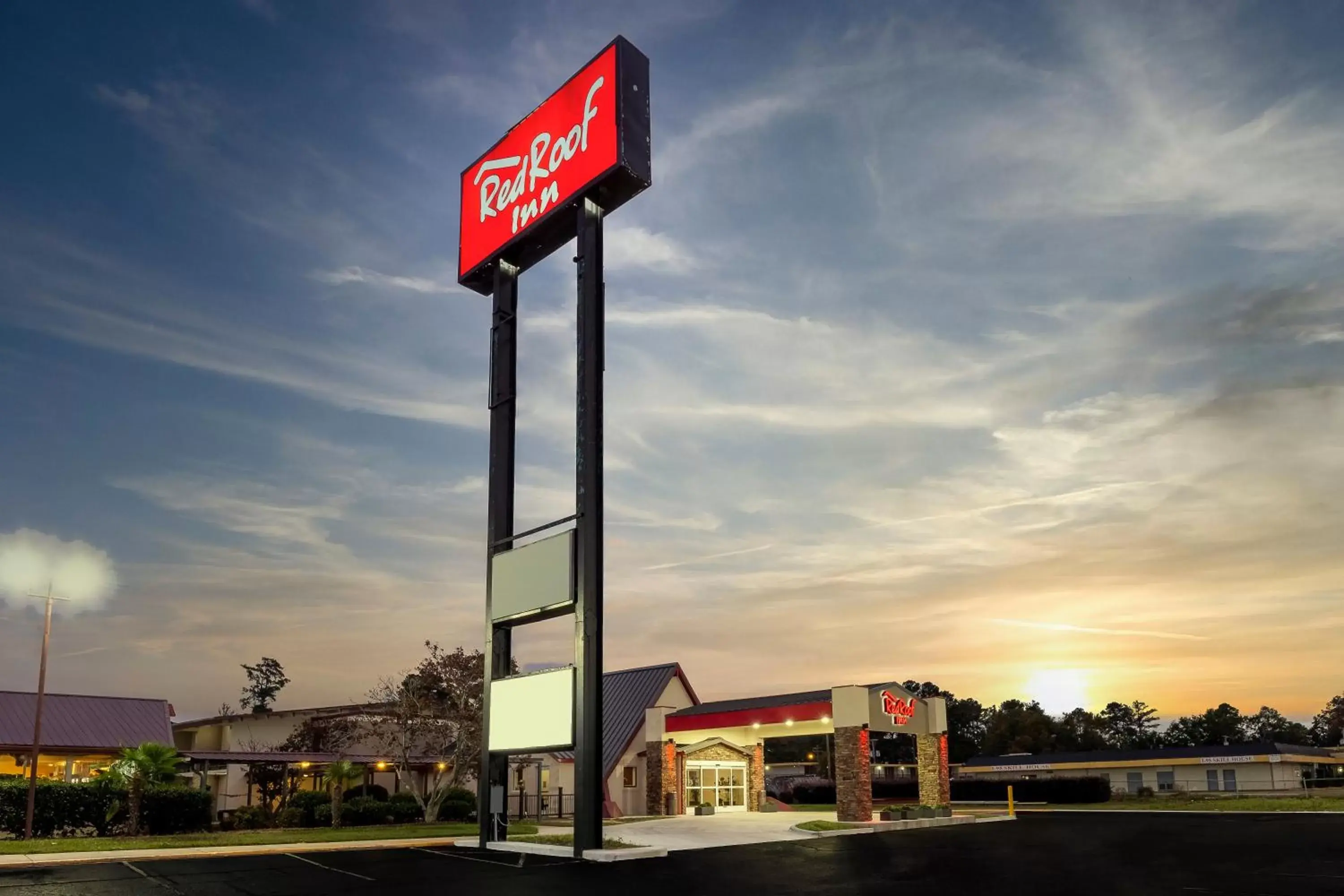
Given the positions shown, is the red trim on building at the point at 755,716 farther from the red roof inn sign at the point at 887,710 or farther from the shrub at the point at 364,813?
the shrub at the point at 364,813

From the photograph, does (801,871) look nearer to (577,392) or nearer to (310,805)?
(577,392)

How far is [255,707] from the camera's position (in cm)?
10212

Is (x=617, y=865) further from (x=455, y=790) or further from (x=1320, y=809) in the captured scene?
(x=1320, y=809)

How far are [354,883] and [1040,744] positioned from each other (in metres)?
99.1

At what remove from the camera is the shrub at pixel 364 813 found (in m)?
33.7

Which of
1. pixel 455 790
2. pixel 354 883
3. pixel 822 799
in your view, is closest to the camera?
pixel 354 883

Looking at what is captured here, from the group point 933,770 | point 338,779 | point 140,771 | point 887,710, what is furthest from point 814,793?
point 140,771

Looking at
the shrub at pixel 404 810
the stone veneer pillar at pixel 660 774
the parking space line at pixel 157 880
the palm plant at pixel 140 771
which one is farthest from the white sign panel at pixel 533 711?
the stone veneer pillar at pixel 660 774

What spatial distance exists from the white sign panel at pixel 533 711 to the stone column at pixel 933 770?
19.5 meters

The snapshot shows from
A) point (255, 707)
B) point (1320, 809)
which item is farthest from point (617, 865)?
→ point (255, 707)

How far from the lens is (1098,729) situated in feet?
396

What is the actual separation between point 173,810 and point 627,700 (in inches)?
845

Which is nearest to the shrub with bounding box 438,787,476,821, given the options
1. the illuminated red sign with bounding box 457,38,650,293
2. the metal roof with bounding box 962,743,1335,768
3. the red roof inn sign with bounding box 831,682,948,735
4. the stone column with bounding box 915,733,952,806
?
the red roof inn sign with bounding box 831,682,948,735

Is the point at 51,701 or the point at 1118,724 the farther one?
the point at 1118,724
